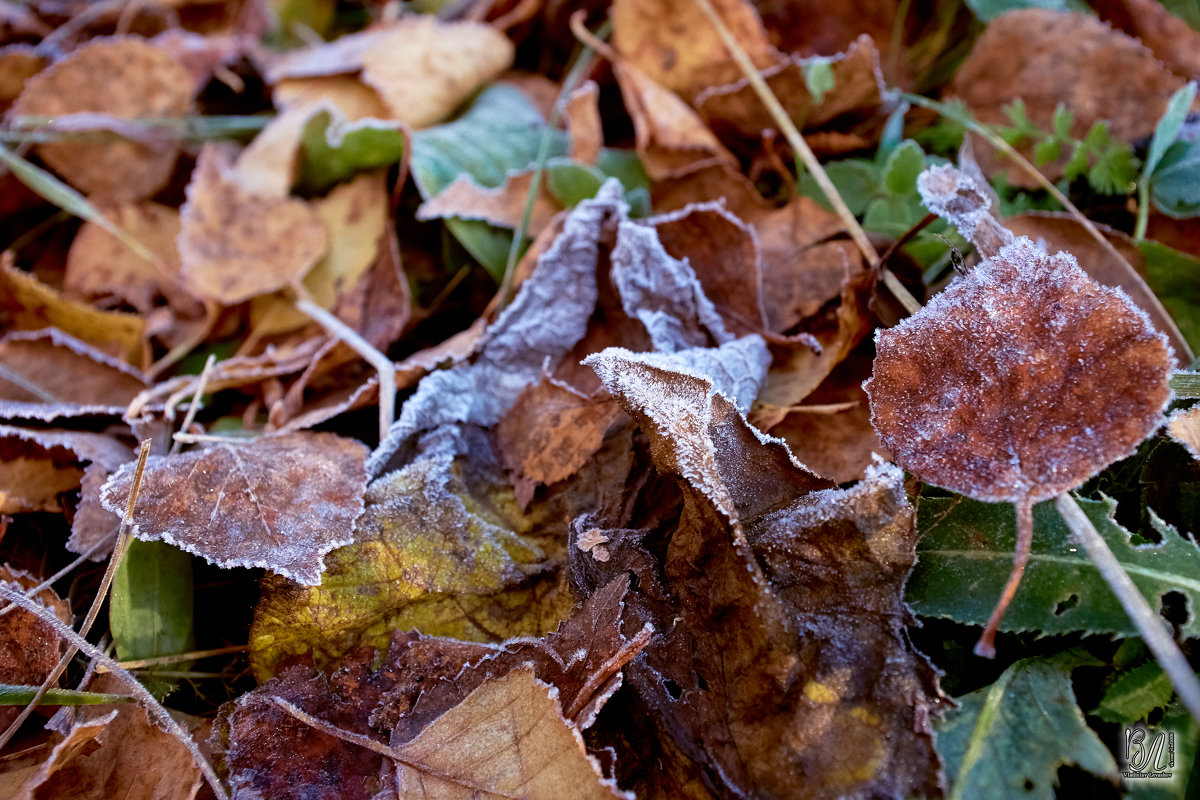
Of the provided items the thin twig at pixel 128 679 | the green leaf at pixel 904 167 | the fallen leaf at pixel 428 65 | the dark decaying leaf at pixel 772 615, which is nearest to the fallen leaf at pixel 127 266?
the fallen leaf at pixel 428 65

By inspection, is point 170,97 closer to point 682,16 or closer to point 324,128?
point 324,128

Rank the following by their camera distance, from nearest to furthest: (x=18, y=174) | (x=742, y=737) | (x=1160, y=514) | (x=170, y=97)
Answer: (x=742, y=737) → (x=1160, y=514) → (x=18, y=174) → (x=170, y=97)

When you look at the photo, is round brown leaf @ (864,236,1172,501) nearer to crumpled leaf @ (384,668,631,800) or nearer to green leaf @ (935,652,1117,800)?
green leaf @ (935,652,1117,800)

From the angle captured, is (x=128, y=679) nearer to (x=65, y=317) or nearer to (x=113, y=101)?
(x=65, y=317)

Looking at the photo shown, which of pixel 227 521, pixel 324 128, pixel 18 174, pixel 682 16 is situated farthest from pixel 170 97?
pixel 227 521

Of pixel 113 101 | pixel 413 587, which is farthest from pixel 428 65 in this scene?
pixel 413 587

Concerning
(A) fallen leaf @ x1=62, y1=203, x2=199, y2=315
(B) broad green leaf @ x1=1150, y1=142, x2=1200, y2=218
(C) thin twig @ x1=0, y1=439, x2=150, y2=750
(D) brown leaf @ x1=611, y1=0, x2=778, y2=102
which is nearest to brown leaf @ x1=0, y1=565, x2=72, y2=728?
(C) thin twig @ x1=0, y1=439, x2=150, y2=750
